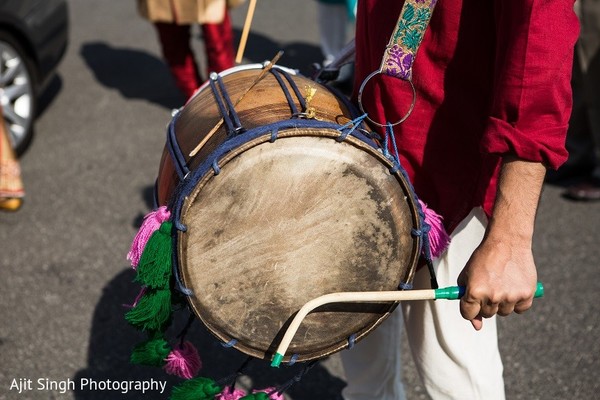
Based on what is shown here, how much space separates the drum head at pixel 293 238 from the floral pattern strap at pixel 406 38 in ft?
0.58

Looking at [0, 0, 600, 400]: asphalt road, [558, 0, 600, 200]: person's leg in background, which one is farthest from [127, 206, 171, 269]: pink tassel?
[558, 0, 600, 200]: person's leg in background

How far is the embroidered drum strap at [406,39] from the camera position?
5.34 ft

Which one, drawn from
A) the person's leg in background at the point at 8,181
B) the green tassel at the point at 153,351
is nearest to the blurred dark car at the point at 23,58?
the person's leg in background at the point at 8,181

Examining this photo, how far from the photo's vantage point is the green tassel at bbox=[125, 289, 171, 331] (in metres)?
1.71

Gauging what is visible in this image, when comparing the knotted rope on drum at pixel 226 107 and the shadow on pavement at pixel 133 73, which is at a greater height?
the knotted rope on drum at pixel 226 107

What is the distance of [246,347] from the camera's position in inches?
68.7

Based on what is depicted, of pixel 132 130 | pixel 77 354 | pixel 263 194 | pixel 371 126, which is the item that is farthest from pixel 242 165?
pixel 132 130

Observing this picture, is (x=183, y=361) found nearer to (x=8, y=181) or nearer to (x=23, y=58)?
(x=8, y=181)

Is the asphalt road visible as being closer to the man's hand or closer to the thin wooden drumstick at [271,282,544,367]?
the thin wooden drumstick at [271,282,544,367]

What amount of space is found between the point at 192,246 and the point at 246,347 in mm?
256

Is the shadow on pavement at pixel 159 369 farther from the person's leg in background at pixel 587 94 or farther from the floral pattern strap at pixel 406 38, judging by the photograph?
the person's leg in background at pixel 587 94

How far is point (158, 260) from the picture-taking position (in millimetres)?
1651

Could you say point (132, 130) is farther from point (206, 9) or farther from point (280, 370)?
point (280, 370)

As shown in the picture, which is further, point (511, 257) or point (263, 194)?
point (263, 194)
